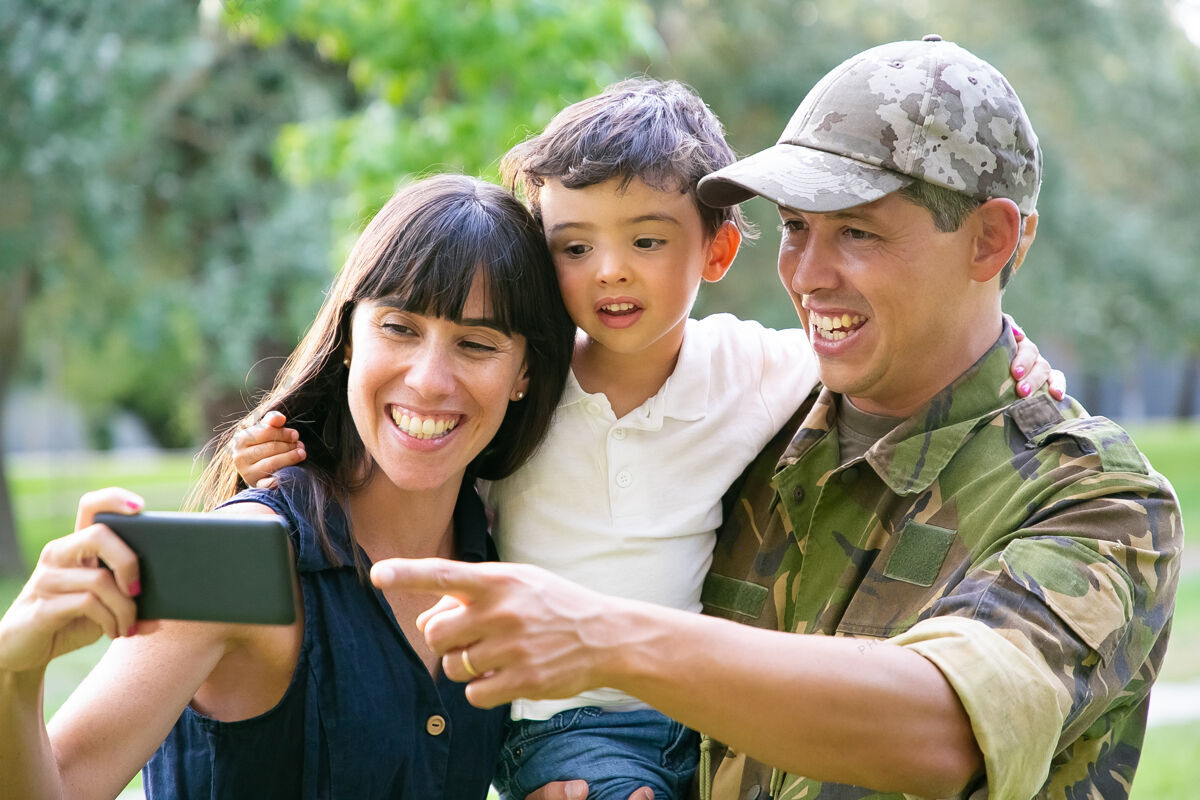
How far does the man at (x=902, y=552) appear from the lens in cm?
182

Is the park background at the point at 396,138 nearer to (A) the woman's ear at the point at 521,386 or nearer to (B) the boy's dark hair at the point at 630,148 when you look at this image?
(B) the boy's dark hair at the point at 630,148

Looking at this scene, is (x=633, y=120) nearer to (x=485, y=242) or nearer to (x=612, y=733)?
(x=485, y=242)

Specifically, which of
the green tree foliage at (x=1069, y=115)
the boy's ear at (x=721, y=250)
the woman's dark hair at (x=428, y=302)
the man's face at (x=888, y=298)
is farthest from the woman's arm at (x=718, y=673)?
the green tree foliage at (x=1069, y=115)

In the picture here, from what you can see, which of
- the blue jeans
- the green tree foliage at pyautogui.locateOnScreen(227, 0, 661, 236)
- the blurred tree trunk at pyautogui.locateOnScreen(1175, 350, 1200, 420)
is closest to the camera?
the blue jeans

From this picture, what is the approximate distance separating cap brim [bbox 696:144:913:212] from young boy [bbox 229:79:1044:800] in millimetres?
368

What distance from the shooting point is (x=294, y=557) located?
2.45 metres

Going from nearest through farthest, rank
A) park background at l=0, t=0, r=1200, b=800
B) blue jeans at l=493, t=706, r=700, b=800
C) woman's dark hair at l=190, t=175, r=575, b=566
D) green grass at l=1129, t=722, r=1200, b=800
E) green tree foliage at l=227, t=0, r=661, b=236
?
woman's dark hair at l=190, t=175, r=575, b=566 < blue jeans at l=493, t=706, r=700, b=800 < green tree foliage at l=227, t=0, r=661, b=236 < park background at l=0, t=0, r=1200, b=800 < green grass at l=1129, t=722, r=1200, b=800

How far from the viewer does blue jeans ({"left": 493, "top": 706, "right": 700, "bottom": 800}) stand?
2.84 meters

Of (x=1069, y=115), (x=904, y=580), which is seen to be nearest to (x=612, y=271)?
(x=904, y=580)

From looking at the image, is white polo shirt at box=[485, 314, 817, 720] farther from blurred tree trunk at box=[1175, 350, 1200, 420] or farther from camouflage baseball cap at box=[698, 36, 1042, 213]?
blurred tree trunk at box=[1175, 350, 1200, 420]

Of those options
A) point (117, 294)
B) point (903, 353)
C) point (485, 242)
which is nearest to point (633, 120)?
point (485, 242)

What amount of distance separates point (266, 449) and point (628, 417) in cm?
89

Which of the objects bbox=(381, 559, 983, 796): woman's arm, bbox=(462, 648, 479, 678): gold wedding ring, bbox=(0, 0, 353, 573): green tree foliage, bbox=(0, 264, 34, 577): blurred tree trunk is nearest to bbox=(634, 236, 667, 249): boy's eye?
bbox=(381, 559, 983, 796): woman's arm

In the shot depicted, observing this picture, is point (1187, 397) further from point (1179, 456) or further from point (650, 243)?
point (650, 243)
